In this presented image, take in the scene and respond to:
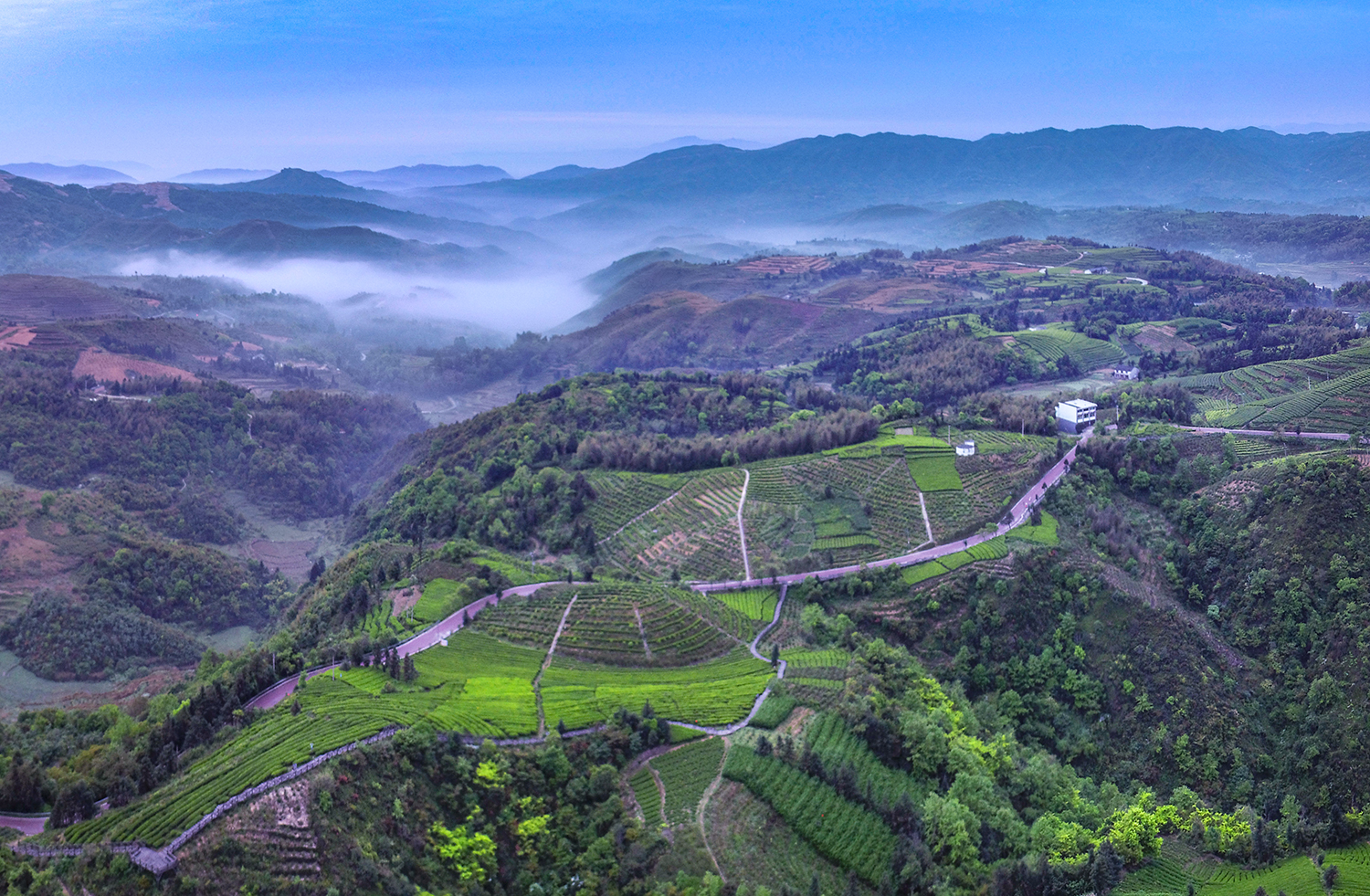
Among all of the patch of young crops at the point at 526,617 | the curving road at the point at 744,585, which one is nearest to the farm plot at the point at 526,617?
the patch of young crops at the point at 526,617

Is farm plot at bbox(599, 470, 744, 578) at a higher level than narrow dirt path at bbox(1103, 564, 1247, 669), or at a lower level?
higher

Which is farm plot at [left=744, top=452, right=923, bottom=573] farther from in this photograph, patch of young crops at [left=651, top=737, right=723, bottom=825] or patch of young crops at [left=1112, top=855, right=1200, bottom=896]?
patch of young crops at [left=1112, top=855, right=1200, bottom=896]

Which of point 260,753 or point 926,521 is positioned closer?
point 260,753

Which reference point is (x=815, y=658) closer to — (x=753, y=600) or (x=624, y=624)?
(x=753, y=600)

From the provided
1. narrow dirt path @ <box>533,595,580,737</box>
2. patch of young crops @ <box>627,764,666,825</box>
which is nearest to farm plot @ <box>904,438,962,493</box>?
narrow dirt path @ <box>533,595,580,737</box>

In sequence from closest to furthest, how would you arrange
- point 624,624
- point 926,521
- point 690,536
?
point 624,624 → point 926,521 → point 690,536

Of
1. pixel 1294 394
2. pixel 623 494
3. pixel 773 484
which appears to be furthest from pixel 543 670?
pixel 1294 394

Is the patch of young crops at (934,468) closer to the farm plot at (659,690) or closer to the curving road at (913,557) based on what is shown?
the curving road at (913,557)
